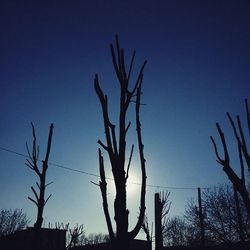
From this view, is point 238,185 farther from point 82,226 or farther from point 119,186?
point 82,226

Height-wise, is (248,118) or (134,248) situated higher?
(248,118)

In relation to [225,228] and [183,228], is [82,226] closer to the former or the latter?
[225,228]

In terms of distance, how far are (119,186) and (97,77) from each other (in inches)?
45.0

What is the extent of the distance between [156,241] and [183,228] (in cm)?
5064

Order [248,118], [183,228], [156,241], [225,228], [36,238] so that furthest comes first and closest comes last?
[183,228]
[225,228]
[156,241]
[36,238]
[248,118]

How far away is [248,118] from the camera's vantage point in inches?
136

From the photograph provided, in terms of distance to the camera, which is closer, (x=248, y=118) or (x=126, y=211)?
(x=126, y=211)

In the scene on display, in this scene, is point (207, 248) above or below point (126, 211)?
below

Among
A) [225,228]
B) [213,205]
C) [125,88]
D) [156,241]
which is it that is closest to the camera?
[125,88]

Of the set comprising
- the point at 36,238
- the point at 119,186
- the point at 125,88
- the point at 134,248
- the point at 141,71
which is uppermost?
the point at 141,71

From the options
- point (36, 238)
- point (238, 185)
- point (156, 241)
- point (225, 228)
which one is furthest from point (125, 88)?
point (225, 228)

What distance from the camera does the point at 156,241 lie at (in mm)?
13719

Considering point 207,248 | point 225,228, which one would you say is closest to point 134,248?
point 225,228

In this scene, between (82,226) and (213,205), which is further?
(213,205)
